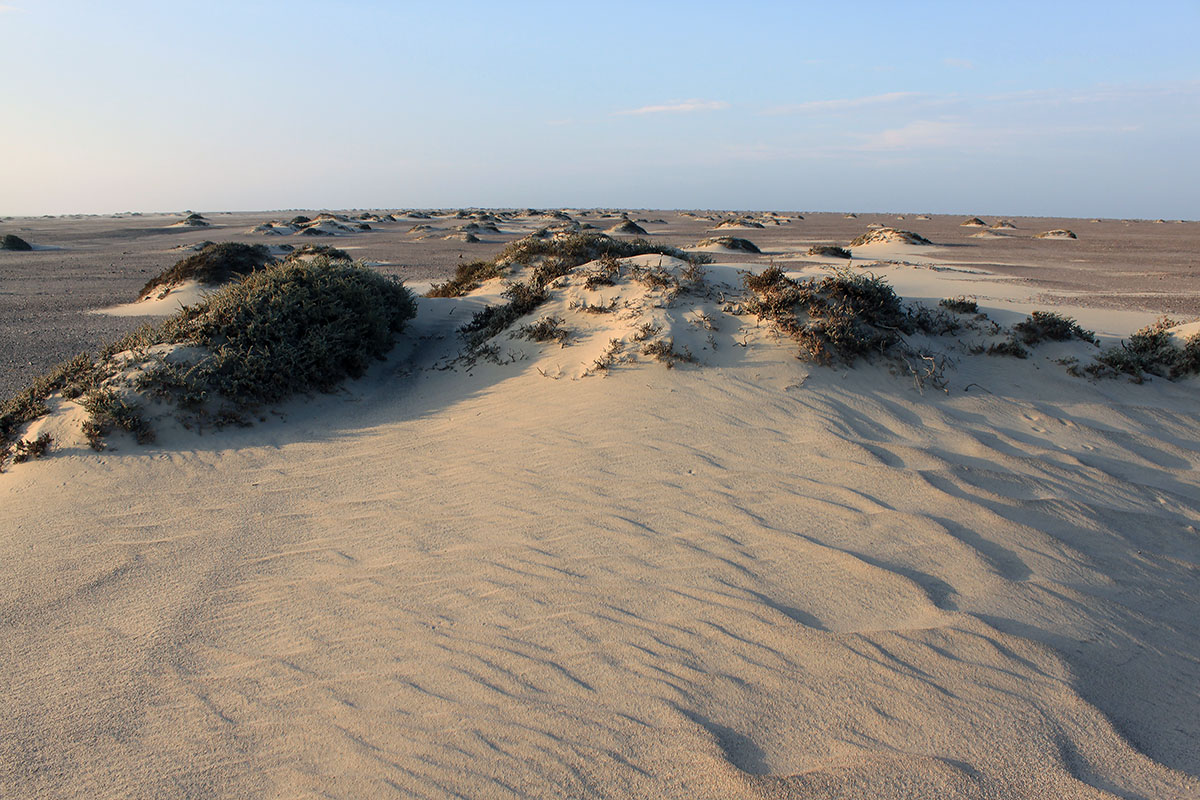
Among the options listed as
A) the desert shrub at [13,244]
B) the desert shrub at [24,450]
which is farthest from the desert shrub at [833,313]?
the desert shrub at [13,244]

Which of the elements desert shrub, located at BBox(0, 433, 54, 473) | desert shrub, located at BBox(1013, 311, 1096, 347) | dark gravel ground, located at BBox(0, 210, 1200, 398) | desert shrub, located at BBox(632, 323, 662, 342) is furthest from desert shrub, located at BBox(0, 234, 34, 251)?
desert shrub, located at BBox(1013, 311, 1096, 347)

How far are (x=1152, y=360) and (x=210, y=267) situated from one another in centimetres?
1482

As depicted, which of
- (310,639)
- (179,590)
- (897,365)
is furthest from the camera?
(897,365)

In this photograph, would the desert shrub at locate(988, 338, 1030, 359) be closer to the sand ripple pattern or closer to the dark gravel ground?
the sand ripple pattern

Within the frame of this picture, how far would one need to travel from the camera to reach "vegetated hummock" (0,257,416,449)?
18.1 feet

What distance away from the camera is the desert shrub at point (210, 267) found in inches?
508

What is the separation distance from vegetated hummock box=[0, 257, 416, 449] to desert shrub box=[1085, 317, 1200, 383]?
7419mm

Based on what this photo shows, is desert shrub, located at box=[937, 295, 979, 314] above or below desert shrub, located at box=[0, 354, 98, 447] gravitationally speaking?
above

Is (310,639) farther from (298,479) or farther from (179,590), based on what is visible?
(298,479)

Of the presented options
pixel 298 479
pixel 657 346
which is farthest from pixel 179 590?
pixel 657 346

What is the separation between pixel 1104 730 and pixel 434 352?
6910 millimetres

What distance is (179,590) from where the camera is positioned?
137 inches

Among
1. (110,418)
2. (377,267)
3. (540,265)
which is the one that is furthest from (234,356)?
(377,267)

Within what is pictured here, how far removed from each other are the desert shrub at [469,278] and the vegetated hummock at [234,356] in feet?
8.09
